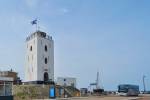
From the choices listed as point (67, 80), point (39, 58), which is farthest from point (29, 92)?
point (67, 80)

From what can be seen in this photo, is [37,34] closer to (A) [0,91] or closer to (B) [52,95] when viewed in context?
(B) [52,95]

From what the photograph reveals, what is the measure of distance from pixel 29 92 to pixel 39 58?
517 inches

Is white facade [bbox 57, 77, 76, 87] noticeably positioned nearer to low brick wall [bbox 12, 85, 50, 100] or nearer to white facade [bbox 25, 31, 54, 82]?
white facade [bbox 25, 31, 54, 82]

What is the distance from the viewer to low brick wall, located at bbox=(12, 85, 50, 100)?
6906cm

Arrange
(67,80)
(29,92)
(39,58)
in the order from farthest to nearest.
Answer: (67,80)
(39,58)
(29,92)

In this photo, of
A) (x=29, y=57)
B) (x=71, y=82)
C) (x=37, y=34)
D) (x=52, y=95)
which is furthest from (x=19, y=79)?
(x=52, y=95)

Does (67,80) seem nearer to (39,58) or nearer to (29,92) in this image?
(39,58)

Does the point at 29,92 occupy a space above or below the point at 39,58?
below

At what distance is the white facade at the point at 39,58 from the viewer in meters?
81.0

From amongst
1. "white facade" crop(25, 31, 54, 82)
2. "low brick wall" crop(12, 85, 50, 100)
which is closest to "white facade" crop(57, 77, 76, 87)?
"white facade" crop(25, 31, 54, 82)

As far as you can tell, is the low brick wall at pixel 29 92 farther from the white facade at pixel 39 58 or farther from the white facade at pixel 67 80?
the white facade at pixel 67 80

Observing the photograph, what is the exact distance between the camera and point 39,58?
268ft

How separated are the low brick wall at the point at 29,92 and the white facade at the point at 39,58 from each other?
7965 mm

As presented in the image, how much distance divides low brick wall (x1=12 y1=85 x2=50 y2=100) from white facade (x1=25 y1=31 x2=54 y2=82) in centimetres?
797
